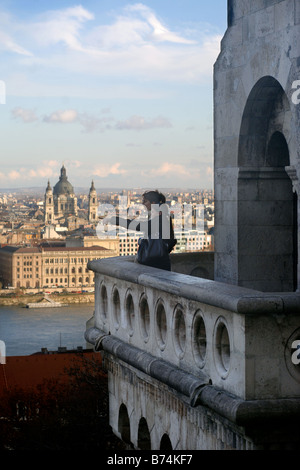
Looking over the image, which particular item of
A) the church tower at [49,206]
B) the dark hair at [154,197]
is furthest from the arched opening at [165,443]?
the church tower at [49,206]

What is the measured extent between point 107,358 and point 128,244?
188 ft

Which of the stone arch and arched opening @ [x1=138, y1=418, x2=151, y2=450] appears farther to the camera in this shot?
the stone arch

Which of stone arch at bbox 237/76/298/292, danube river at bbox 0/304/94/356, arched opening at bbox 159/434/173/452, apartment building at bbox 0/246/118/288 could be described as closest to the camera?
arched opening at bbox 159/434/173/452

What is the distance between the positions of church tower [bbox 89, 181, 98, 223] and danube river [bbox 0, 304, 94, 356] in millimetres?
23894

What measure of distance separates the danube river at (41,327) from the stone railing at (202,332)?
26.0 metres

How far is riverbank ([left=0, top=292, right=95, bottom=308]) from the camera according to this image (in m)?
51.7

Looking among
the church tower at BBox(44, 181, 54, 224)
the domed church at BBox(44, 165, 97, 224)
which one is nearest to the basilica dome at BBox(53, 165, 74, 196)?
the domed church at BBox(44, 165, 97, 224)

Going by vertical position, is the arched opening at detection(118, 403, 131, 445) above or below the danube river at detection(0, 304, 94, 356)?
above

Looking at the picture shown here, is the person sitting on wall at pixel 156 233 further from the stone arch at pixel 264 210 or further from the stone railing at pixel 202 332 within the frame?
the stone arch at pixel 264 210

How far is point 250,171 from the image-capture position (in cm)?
358

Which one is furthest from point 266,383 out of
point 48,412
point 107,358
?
point 48,412

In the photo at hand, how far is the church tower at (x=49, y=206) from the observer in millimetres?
79500

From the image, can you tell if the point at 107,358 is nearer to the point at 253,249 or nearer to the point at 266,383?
the point at 253,249

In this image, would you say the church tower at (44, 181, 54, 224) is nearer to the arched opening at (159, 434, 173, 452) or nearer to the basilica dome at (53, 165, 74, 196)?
the basilica dome at (53, 165, 74, 196)
